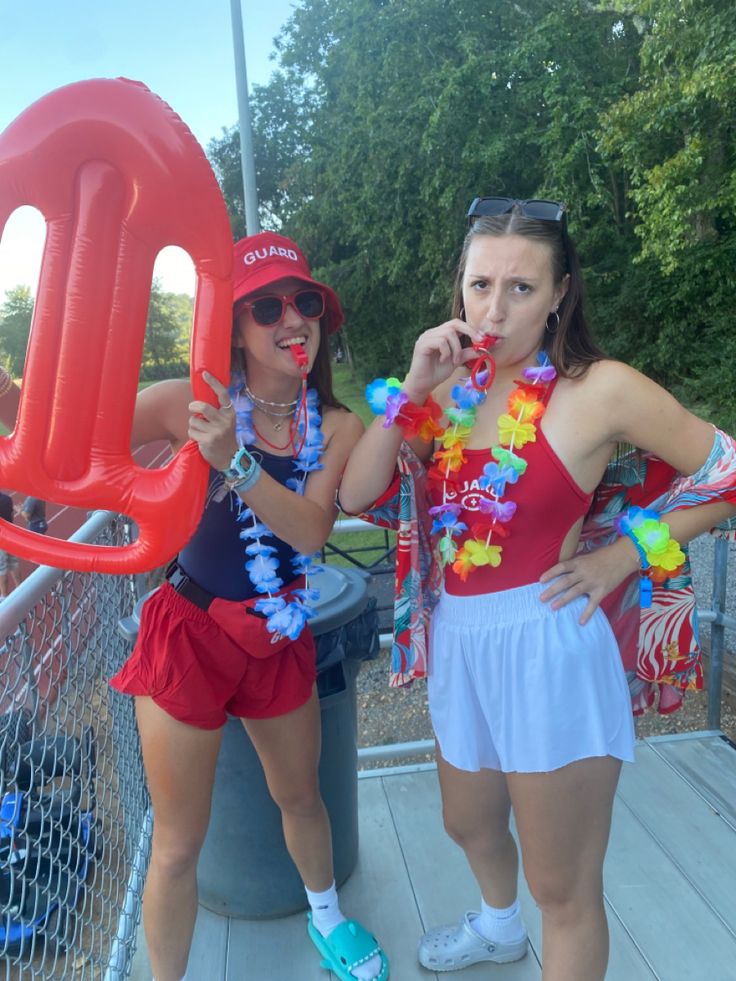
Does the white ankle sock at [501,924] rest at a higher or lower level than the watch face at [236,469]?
lower

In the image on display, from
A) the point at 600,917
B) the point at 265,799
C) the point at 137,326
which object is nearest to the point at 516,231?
the point at 137,326

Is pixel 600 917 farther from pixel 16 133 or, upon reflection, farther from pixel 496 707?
pixel 16 133

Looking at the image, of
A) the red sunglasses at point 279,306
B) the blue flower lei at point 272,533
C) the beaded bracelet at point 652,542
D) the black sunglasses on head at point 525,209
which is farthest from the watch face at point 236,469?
the beaded bracelet at point 652,542

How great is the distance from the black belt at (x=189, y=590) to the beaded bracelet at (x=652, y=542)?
3.19 ft

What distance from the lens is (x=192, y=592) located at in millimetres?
1751

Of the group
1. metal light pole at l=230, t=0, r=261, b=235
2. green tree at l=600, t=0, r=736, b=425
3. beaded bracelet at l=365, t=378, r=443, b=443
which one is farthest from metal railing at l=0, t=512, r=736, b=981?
green tree at l=600, t=0, r=736, b=425

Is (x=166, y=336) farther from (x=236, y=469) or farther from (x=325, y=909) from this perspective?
(x=325, y=909)

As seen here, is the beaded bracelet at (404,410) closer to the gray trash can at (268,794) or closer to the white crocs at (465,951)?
the gray trash can at (268,794)

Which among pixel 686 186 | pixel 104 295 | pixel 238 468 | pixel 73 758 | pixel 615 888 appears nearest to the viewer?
pixel 104 295

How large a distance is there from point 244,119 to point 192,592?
571 cm

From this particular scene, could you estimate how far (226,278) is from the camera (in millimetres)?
1431

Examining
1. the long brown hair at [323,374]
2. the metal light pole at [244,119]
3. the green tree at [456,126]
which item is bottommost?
Result: the long brown hair at [323,374]

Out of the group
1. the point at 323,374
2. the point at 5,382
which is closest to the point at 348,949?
the point at 323,374

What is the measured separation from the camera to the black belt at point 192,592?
1737 mm
